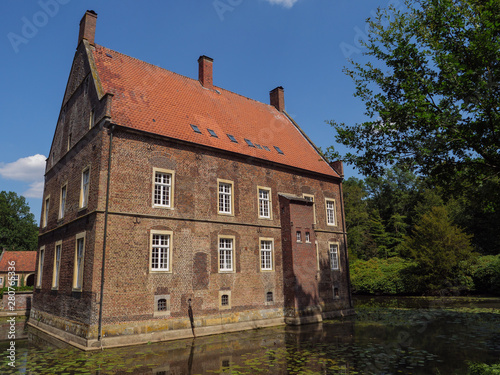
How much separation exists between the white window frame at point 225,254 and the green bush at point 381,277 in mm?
25127

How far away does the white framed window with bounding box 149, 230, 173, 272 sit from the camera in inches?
610

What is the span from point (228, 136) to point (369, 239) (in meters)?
41.1

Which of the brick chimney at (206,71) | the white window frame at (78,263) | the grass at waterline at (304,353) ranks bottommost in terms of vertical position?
the grass at waterline at (304,353)

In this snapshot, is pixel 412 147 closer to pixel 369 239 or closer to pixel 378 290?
pixel 378 290

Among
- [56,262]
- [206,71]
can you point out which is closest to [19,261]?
[56,262]

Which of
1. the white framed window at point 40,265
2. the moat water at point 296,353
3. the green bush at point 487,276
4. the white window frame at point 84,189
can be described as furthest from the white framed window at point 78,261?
the green bush at point 487,276

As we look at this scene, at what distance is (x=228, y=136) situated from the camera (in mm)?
20625

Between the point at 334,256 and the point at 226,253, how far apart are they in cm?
916

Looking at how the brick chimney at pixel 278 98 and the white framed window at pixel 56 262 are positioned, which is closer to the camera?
the white framed window at pixel 56 262

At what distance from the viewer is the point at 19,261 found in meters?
45.4

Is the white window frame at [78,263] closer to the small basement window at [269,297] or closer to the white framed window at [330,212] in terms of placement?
the small basement window at [269,297]

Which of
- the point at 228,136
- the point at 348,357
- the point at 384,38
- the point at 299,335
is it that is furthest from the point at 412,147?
the point at 228,136

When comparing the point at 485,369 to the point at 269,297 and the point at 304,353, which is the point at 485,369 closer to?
the point at 304,353

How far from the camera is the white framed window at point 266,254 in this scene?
64.6 ft
